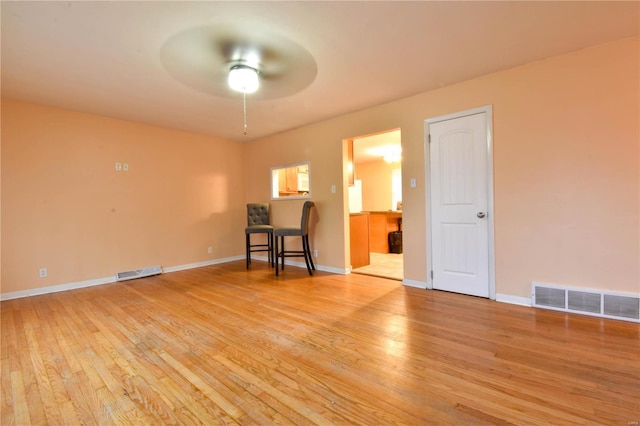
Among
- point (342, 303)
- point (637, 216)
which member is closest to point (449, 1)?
point (637, 216)

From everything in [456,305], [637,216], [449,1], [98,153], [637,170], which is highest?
[449,1]

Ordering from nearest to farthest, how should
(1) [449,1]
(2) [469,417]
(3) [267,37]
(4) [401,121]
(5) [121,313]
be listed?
(2) [469,417] < (1) [449,1] < (3) [267,37] < (5) [121,313] < (4) [401,121]

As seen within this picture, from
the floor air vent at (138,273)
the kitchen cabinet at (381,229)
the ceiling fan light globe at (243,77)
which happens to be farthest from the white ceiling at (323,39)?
the kitchen cabinet at (381,229)

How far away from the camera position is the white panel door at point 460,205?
3.03 meters

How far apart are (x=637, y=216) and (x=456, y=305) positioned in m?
1.66

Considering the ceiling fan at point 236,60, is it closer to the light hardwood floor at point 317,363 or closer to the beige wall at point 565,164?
the beige wall at point 565,164

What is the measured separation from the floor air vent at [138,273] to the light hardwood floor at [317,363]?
1111 millimetres

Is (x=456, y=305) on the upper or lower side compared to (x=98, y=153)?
lower

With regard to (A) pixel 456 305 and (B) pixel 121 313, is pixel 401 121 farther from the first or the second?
(B) pixel 121 313

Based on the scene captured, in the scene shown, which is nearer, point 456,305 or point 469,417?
point 469,417

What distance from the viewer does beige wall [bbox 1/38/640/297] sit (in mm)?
2416

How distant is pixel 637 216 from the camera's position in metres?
2.32

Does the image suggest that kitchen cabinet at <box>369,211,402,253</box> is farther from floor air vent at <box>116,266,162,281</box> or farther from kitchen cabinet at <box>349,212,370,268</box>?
floor air vent at <box>116,266,162,281</box>

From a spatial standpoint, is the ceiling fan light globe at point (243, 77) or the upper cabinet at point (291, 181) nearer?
the ceiling fan light globe at point (243, 77)
